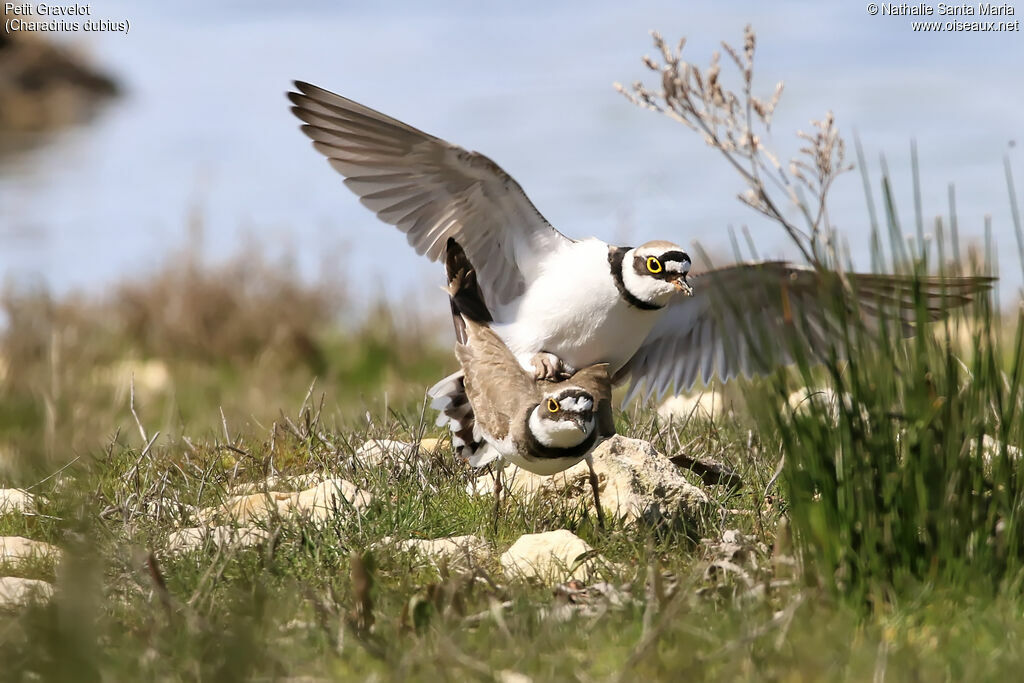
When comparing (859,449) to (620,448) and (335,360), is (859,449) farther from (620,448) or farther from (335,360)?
(335,360)

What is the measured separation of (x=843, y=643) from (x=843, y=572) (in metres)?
0.46

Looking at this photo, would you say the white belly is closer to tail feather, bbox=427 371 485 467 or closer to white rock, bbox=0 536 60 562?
tail feather, bbox=427 371 485 467

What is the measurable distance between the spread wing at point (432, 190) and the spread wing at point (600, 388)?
0.59 meters

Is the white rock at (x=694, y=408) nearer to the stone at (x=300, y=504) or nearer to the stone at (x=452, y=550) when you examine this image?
the stone at (x=452, y=550)

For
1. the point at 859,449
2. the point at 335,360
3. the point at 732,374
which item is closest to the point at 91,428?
the point at 859,449

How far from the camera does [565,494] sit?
5.31 m

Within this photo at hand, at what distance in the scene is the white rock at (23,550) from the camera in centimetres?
441

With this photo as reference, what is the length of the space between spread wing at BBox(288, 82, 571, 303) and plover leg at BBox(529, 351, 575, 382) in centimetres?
42

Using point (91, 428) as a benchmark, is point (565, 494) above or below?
below

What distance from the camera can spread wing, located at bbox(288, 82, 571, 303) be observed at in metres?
5.37

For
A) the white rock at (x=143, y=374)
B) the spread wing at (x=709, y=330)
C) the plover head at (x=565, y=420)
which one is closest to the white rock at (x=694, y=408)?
the spread wing at (x=709, y=330)

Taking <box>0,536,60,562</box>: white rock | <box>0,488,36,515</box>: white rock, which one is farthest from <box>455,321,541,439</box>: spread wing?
<box>0,488,36,515</box>: white rock

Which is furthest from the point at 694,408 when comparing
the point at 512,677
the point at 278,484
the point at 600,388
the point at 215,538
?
the point at 512,677

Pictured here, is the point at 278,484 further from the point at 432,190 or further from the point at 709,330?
the point at 709,330
